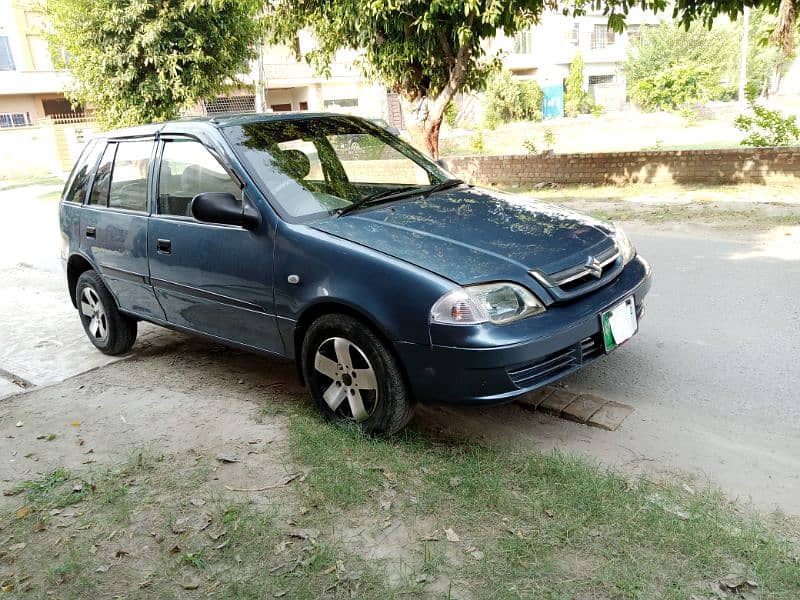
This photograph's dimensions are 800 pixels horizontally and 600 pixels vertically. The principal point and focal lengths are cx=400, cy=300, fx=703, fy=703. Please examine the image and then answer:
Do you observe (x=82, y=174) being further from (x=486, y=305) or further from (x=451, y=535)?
(x=451, y=535)

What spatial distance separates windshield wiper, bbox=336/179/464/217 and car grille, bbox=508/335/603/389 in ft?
4.54

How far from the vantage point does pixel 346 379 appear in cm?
377

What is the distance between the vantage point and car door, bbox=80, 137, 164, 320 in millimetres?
4809

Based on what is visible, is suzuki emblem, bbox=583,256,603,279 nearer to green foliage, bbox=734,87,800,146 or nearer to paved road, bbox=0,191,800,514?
paved road, bbox=0,191,800,514

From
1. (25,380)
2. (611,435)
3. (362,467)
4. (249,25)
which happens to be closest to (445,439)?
(362,467)

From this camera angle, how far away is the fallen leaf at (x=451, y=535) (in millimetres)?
2912

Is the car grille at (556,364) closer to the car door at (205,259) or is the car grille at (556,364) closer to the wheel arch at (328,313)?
the wheel arch at (328,313)

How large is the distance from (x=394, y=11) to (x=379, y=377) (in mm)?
6841

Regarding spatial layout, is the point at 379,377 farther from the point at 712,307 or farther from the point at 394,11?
the point at 394,11

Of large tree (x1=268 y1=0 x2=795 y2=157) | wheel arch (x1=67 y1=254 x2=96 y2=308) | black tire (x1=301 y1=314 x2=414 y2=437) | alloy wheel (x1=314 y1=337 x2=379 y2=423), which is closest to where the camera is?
black tire (x1=301 y1=314 x2=414 y2=437)

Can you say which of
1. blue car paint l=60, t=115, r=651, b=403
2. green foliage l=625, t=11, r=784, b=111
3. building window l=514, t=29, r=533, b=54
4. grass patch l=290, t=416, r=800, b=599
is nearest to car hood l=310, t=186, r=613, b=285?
blue car paint l=60, t=115, r=651, b=403

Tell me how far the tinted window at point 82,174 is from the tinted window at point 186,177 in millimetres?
1091

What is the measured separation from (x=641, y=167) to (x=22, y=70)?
31596 mm

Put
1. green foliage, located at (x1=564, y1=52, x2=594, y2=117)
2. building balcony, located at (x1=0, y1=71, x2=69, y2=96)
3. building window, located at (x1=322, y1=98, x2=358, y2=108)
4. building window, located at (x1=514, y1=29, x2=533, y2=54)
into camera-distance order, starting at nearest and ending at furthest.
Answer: building balcony, located at (x1=0, y1=71, x2=69, y2=96) → building window, located at (x1=322, y1=98, x2=358, y2=108) → green foliage, located at (x1=564, y1=52, x2=594, y2=117) → building window, located at (x1=514, y1=29, x2=533, y2=54)
